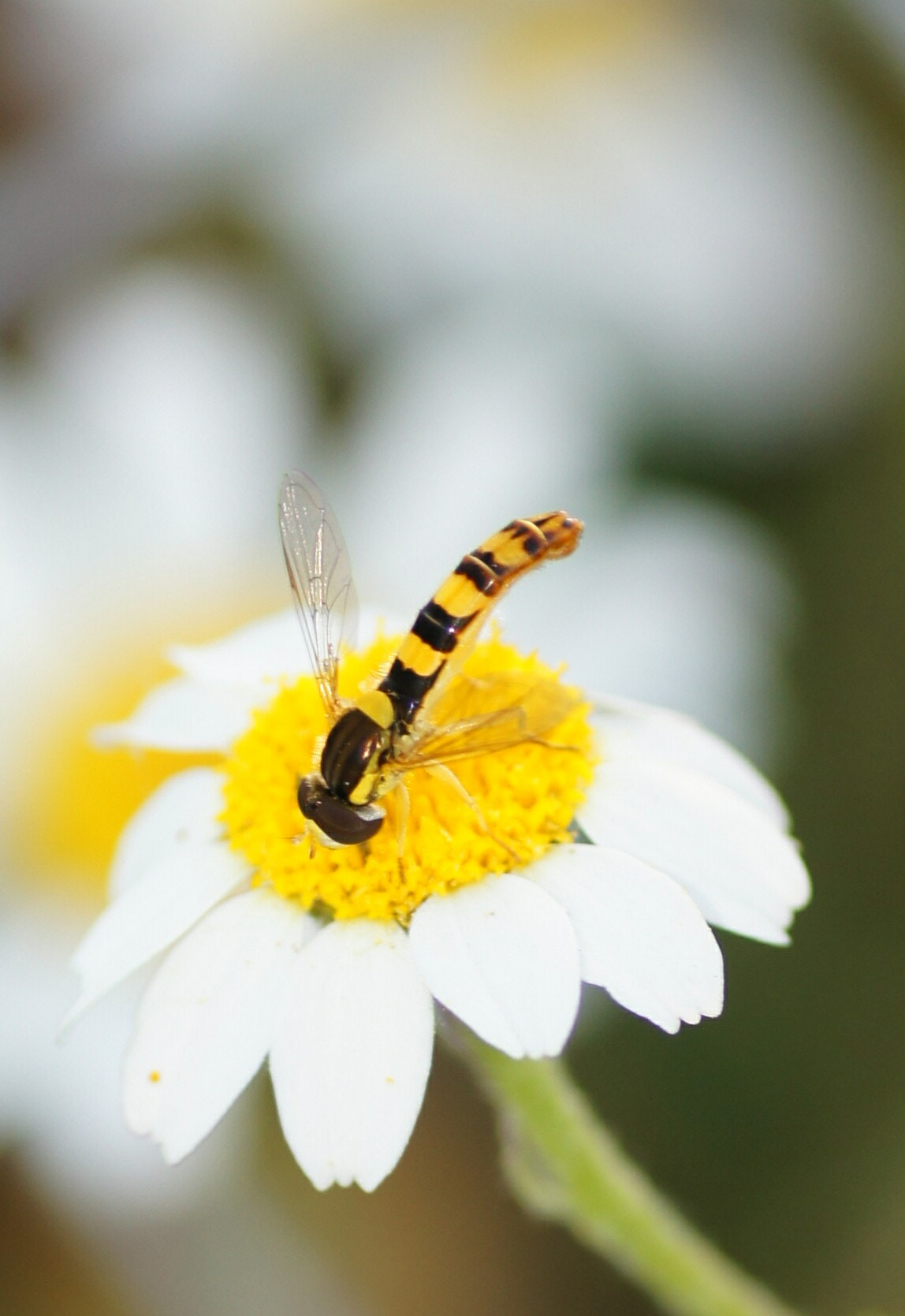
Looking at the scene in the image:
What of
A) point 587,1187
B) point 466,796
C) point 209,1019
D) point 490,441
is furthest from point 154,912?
point 490,441

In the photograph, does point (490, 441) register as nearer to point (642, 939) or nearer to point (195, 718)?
point (195, 718)

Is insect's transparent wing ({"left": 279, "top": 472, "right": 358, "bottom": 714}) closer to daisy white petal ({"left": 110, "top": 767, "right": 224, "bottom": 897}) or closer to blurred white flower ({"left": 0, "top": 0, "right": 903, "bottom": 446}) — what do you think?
daisy white petal ({"left": 110, "top": 767, "right": 224, "bottom": 897})

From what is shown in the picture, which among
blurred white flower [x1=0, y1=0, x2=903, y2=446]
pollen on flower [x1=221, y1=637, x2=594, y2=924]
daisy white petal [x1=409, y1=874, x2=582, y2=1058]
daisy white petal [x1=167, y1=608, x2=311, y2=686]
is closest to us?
daisy white petal [x1=409, y1=874, x2=582, y2=1058]

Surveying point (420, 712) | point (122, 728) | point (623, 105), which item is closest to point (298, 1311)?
point (122, 728)

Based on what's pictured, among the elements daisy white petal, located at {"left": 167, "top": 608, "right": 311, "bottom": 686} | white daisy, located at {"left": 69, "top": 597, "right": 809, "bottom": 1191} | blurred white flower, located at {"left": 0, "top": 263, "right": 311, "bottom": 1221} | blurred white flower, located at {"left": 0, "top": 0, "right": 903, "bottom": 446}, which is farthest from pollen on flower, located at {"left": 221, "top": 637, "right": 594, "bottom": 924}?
blurred white flower, located at {"left": 0, "top": 0, "right": 903, "bottom": 446}

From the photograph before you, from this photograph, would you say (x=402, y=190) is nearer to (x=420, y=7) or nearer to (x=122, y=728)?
(x=420, y=7)

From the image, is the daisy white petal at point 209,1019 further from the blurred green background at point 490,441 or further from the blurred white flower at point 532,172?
the blurred white flower at point 532,172
